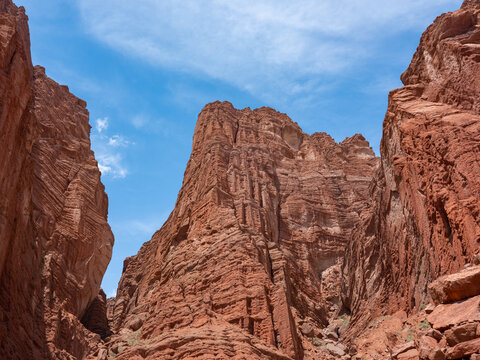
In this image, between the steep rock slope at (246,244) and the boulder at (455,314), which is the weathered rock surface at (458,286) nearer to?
the boulder at (455,314)

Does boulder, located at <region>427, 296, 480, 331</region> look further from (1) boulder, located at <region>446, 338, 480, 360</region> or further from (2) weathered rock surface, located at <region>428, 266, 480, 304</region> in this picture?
(1) boulder, located at <region>446, 338, 480, 360</region>

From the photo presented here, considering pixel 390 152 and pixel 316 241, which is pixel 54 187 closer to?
pixel 316 241

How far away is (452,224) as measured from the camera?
18.8 meters

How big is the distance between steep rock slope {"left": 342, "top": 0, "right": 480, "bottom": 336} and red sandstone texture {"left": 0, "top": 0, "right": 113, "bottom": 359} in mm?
17505

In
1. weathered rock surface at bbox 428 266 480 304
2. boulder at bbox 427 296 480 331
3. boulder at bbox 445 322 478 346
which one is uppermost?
weathered rock surface at bbox 428 266 480 304

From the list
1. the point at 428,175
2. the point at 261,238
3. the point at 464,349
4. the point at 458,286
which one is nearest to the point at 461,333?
the point at 464,349

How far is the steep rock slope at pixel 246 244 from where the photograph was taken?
30.9 m

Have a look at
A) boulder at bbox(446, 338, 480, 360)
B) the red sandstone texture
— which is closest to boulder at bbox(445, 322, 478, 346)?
boulder at bbox(446, 338, 480, 360)

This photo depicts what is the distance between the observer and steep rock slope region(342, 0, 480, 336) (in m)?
19.3

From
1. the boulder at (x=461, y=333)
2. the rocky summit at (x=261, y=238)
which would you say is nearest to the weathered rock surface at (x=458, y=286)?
the rocky summit at (x=261, y=238)

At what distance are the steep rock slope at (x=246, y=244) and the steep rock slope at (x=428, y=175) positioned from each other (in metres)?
6.48

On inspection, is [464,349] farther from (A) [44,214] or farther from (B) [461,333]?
(A) [44,214]

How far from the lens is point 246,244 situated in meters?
37.0

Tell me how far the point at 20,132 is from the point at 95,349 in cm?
1755
